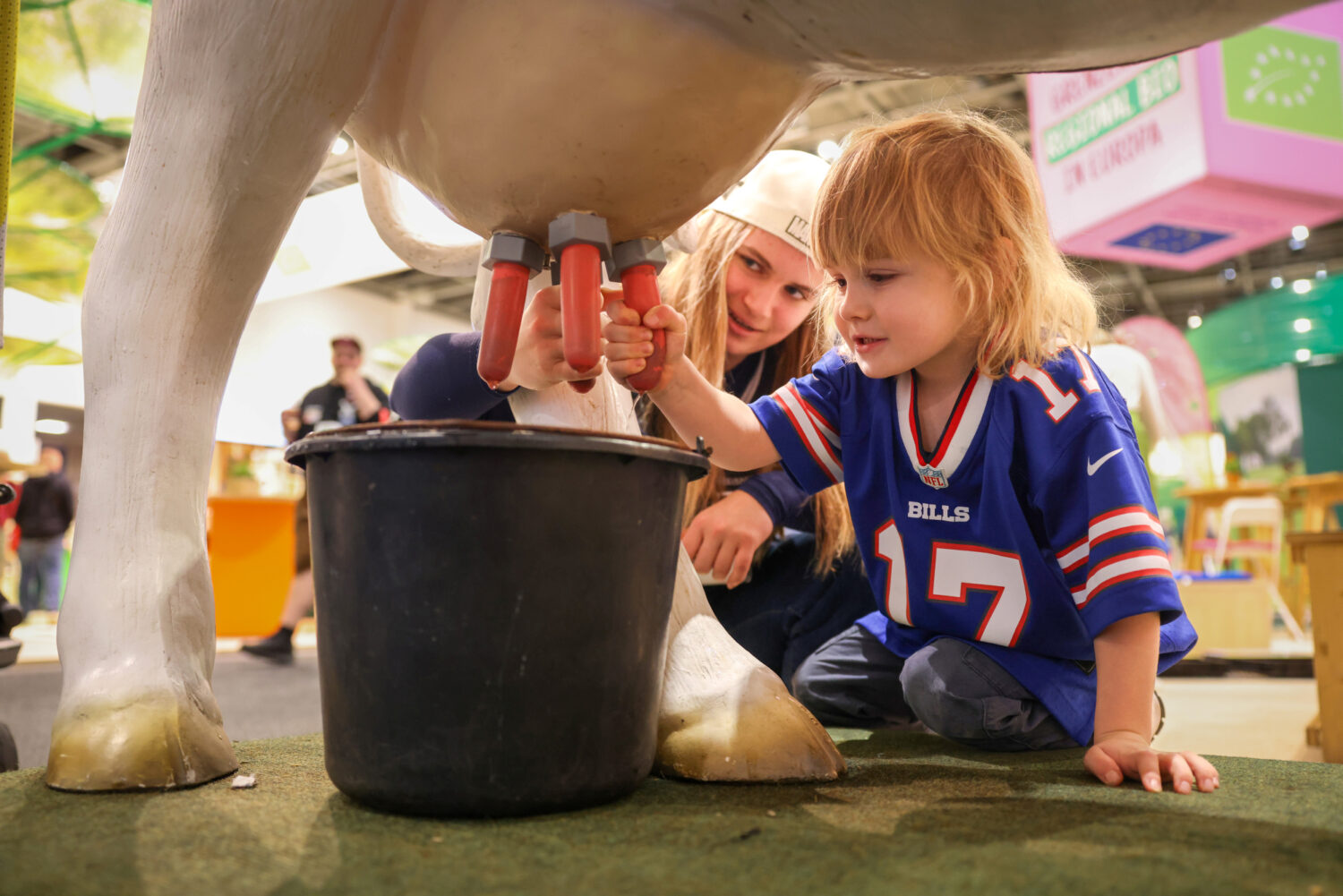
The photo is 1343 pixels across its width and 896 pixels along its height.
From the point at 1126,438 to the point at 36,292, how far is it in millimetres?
3758

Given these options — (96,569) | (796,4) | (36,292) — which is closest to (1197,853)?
(796,4)

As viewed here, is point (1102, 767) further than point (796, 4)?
Yes

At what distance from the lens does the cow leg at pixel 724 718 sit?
0.66m

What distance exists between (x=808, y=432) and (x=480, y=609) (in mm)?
497

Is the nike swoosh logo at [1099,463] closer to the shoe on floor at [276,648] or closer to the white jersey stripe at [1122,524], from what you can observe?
the white jersey stripe at [1122,524]

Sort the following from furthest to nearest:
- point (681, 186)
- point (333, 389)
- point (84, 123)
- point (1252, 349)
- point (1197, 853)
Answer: point (1252, 349), point (333, 389), point (84, 123), point (681, 186), point (1197, 853)

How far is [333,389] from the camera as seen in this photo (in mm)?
3330

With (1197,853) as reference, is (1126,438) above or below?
above

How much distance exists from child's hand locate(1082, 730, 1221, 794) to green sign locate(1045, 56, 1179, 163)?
10.4 ft

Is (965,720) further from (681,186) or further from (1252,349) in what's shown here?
(1252,349)

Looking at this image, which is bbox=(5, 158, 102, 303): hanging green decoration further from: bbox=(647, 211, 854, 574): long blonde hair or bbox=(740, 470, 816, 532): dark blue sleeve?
bbox=(740, 470, 816, 532): dark blue sleeve

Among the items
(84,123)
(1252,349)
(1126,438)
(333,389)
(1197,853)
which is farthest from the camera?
(1252,349)

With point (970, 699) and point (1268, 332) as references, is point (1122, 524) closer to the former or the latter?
point (970, 699)

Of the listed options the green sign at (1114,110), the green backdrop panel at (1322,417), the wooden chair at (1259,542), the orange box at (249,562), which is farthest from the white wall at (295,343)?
the green backdrop panel at (1322,417)
